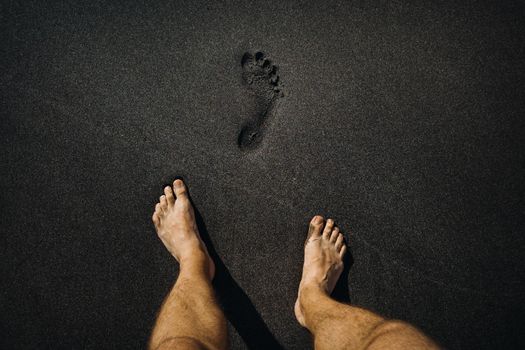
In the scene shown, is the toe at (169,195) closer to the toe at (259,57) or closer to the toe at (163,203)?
the toe at (163,203)

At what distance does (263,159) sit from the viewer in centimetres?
164

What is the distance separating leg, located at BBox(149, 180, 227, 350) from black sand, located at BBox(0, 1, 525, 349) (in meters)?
0.07

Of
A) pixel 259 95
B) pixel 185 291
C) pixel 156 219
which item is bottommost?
pixel 185 291

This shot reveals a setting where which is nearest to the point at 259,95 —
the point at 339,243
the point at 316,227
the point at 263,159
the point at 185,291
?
the point at 263,159

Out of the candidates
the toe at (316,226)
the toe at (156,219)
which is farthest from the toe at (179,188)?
the toe at (316,226)

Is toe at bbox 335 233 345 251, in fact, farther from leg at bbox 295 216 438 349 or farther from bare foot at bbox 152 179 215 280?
bare foot at bbox 152 179 215 280

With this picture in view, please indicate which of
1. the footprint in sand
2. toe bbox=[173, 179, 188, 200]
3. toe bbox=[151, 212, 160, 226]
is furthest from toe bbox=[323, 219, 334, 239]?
toe bbox=[151, 212, 160, 226]

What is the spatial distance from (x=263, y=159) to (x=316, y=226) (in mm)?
418

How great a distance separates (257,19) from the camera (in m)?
1.69

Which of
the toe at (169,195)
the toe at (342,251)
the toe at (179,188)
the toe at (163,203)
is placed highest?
the toe at (342,251)

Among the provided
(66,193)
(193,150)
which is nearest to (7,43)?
(66,193)

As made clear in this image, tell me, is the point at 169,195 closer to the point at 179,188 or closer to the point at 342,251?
the point at 179,188

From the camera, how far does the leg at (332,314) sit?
1.15 m

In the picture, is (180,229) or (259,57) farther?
(259,57)
